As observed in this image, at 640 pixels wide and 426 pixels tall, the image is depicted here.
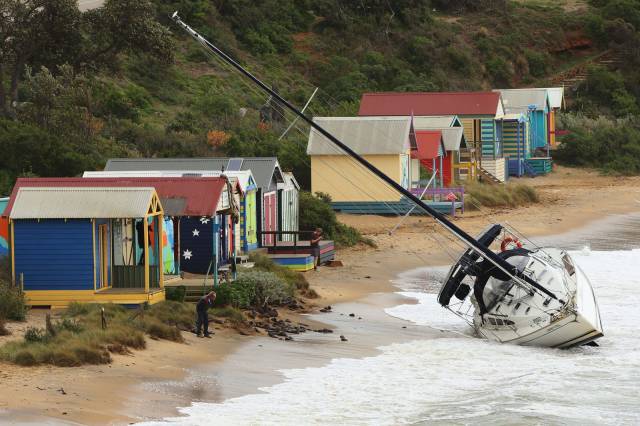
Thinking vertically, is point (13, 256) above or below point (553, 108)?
below

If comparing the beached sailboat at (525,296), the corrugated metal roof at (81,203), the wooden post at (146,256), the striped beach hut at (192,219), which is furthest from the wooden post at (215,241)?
the beached sailboat at (525,296)

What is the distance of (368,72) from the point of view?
80562mm

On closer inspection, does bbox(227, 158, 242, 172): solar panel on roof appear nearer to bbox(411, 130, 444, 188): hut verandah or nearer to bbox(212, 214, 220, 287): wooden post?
bbox(212, 214, 220, 287): wooden post

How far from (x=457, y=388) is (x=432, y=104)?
39772 mm

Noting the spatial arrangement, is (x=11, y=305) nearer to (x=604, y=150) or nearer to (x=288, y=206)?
(x=288, y=206)

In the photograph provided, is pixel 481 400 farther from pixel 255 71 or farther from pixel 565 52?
pixel 565 52

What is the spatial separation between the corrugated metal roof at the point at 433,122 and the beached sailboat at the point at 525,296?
89.4 feet

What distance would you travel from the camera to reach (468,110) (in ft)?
205

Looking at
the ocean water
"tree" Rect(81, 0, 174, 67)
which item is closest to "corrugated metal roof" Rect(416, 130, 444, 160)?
"tree" Rect(81, 0, 174, 67)

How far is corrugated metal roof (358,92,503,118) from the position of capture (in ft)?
204

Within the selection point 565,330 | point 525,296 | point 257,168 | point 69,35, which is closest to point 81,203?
point 525,296

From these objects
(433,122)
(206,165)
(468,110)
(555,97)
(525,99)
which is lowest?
(206,165)

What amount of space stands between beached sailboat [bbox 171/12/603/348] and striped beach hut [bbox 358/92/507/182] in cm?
3176

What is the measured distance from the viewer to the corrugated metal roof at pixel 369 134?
49.4 metres
